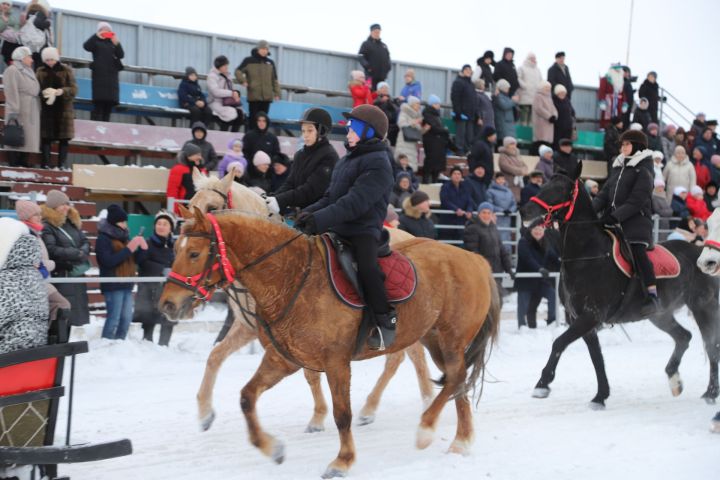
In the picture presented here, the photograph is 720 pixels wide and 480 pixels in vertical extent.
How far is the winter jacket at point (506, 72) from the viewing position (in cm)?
1919

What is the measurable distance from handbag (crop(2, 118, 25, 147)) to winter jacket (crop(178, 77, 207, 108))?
3412 mm

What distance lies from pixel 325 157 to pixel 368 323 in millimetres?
2155

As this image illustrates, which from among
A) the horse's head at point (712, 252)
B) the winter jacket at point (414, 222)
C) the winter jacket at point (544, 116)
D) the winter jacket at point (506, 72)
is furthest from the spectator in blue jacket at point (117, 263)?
the winter jacket at point (544, 116)

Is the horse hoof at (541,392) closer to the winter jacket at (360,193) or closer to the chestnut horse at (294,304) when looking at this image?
the chestnut horse at (294,304)

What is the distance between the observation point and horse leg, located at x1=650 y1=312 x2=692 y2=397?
8.88 meters

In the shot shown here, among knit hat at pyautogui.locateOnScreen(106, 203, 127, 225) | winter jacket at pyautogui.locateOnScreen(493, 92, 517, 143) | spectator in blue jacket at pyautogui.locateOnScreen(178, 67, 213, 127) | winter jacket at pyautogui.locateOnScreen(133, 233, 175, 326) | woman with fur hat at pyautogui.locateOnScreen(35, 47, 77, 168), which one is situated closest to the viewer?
winter jacket at pyautogui.locateOnScreen(133, 233, 175, 326)

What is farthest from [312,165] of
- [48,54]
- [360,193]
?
[48,54]

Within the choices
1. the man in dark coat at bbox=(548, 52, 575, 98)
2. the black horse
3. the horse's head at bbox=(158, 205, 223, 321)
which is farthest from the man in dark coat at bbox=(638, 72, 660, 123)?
the horse's head at bbox=(158, 205, 223, 321)

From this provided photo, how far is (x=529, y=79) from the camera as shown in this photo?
64.3ft

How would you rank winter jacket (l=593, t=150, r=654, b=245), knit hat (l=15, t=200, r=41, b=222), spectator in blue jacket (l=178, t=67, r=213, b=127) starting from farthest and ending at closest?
spectator in blue jacket (l=178, t=67, r=213, b=127)
winter jacket (l=593, t=150, r=654, b=245)
knit hat (l=15, t=200, r=41, b=222)

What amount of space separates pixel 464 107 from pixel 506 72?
6.91ft

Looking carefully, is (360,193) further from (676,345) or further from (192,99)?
(192,99)

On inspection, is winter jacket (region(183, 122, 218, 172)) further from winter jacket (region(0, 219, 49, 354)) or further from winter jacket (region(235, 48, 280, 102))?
winter jacket (region(0, 219, 49, 354))

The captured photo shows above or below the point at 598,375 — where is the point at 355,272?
above
